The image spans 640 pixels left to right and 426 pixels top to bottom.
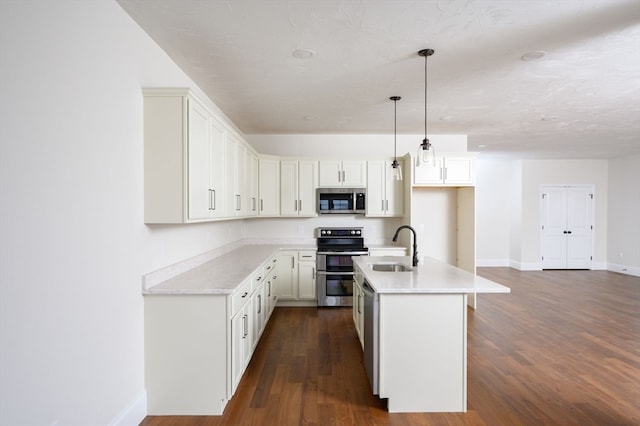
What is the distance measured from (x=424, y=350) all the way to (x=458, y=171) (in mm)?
3232

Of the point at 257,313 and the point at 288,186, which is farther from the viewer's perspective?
the point at 288,186

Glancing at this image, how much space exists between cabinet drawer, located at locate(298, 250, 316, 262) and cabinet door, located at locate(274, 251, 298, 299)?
75mm

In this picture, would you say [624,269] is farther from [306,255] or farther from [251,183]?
[251,183]

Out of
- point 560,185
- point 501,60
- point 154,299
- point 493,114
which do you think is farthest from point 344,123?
point 560,185

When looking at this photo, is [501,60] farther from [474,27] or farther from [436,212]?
[436,212]

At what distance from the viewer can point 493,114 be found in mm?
4230

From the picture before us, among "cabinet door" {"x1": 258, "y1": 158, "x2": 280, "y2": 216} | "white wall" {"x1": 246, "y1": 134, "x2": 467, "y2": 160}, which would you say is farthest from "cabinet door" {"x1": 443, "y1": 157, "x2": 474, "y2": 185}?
"cabinet door" {"x1": 258, "y1": 158, "x2": 280, "y2": 216}

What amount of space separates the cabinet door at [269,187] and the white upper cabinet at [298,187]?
0.07 m

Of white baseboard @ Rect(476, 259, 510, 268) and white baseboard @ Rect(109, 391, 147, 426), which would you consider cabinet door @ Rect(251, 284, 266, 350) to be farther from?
white baseboard @ Rect(476, 259, 510, 268)

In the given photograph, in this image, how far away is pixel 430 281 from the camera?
247 centimetres

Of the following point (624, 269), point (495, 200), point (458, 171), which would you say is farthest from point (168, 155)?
point (624, 269)

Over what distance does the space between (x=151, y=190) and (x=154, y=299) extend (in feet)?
2.60

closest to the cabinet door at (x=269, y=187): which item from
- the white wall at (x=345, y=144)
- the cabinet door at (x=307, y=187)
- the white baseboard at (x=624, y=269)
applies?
the cabinet door at (x=307, y=187)

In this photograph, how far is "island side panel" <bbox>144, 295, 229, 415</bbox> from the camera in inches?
90.0
